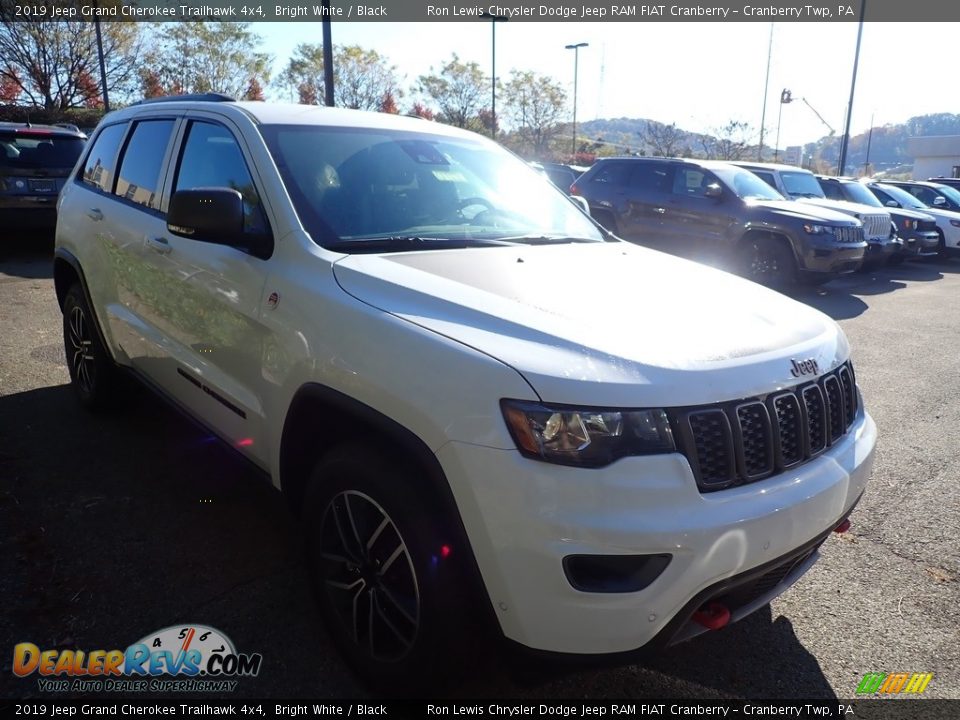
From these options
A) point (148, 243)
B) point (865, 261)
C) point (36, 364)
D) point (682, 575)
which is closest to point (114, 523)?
point (148, 243)

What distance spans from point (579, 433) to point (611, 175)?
10.8 m

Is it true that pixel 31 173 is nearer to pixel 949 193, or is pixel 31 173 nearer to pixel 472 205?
pixel 472 205

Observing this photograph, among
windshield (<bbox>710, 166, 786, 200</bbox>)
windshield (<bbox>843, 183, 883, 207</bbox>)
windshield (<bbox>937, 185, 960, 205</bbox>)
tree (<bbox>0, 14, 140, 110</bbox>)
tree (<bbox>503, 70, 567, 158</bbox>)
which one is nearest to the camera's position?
windshield (<bbox>710, 166, 786, 200</bbox>)

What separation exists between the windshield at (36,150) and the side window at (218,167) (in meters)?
8.78

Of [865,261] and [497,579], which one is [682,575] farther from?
[865,261]

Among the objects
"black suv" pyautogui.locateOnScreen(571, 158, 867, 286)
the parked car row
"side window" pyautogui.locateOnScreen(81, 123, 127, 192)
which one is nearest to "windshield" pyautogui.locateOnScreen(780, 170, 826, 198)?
the parked car row

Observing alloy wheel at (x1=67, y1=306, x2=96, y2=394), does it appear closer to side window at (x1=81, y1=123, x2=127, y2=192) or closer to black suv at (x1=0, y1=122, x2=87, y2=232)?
side window at (x1=81, y1=123, x2=127, y2=192)

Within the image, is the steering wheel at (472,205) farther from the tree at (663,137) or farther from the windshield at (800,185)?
the tree at (663,137)

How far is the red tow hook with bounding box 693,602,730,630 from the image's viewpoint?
1.97 metres

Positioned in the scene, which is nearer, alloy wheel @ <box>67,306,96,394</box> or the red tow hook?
the red tow hook

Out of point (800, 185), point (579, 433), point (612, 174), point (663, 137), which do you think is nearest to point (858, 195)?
point (800, 185)

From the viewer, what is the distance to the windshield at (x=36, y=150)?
10.4 m

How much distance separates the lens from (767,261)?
10531 mm

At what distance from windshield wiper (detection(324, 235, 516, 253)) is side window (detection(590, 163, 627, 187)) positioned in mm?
9362
